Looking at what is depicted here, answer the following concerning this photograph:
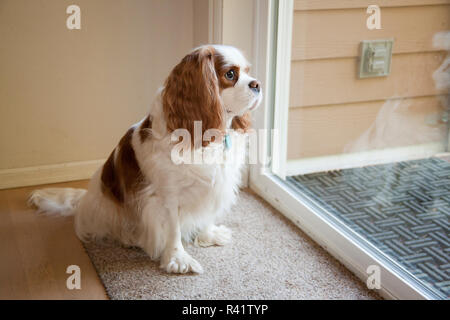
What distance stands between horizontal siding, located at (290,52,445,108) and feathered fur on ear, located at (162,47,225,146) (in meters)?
0.64

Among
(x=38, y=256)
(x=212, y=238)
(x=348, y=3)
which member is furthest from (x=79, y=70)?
(x=348, y=3)

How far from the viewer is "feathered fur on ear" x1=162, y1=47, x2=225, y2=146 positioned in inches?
62.0

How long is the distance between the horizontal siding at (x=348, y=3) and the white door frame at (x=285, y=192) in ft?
0.20

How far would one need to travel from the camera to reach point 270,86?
89.1 inches

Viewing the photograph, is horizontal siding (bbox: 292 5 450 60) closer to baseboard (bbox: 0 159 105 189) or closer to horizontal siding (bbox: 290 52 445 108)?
horizontal siding (bbox: 290 52 445 108)

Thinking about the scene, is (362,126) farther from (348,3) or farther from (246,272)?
(246,272)

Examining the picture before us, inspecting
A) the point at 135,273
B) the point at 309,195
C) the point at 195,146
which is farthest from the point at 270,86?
the point at 135,273

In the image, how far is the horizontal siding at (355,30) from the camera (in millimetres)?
1562

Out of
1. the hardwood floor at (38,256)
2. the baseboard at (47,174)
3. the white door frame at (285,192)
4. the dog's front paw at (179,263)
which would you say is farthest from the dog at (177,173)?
the baseboard at (47,174)

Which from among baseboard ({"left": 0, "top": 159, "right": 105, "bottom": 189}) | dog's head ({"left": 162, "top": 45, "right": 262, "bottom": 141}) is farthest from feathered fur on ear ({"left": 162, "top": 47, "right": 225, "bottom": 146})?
baseboard ({"left": 0, "top": 159, "right": 105, "bottom": 189})

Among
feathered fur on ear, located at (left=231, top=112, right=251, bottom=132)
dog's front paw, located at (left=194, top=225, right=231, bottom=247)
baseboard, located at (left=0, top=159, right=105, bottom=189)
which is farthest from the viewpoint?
baseboard, located at (left=0, top=159, right=105, bottom=189)
